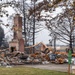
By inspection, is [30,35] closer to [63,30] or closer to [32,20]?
[32,20]

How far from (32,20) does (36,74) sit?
106ft

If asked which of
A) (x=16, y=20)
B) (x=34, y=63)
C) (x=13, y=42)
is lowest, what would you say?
(x=34, y=63)

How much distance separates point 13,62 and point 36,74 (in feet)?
48.0

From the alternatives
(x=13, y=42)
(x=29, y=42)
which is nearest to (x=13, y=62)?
(x=13, y=42)

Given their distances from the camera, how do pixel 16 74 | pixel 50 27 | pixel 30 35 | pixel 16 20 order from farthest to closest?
1. pixel 30 35
2. pixel 50 27
3. pixel 16 20
4. pixel 16 74

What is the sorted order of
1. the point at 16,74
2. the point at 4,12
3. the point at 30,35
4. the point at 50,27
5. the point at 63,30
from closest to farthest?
the point at 4,12
the point at 16,74
the point at 50,27
the point at 63,30
the point at 30,35

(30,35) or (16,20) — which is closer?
(16,20)

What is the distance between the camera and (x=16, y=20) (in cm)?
3975

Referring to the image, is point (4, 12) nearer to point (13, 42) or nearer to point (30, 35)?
point (13, 42)

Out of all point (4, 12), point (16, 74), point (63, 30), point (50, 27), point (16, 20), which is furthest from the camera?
point (63, 30)

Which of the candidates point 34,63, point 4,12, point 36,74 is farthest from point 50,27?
point 4,12

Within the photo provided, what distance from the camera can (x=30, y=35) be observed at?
5147 cm

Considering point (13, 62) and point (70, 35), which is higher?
point (70, 35)

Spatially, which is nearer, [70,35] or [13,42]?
[13,42]
